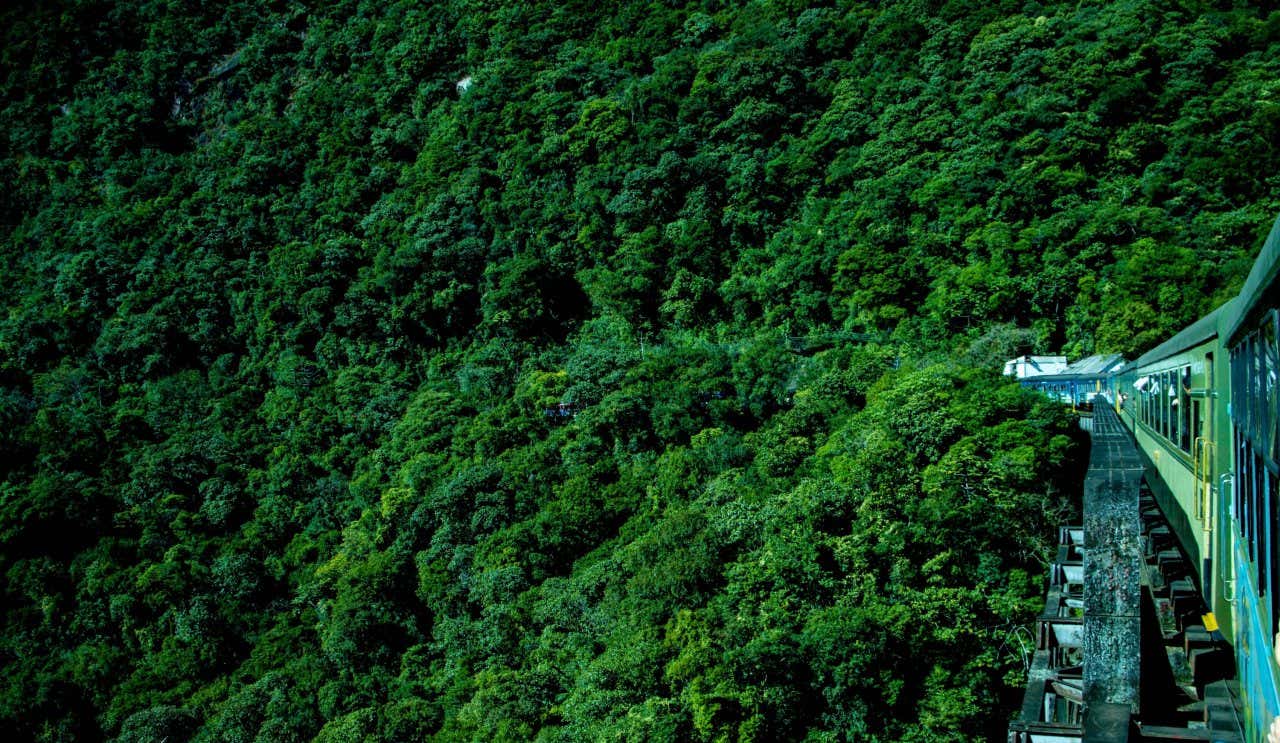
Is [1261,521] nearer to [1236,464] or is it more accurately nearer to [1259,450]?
[1259,450]

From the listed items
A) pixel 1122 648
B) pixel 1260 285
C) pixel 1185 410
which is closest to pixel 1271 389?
pixel 1260 285

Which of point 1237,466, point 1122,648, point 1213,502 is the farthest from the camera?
point 1213,502

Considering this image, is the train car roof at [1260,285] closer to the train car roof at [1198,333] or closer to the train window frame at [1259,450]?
the train window frame at [1259,450]

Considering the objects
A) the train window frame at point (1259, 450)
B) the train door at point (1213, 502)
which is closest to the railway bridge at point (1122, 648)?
the train door at point (1213, 502)

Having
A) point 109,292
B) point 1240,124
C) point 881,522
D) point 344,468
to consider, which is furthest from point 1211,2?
point 109,292

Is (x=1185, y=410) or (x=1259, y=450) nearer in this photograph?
(x=1259, y=450)

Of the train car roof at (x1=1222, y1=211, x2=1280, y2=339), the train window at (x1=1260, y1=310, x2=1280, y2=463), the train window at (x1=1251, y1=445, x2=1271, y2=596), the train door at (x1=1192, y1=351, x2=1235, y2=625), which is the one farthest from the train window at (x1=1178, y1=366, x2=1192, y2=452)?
the train window at (x1=1260, y1=310, x2=1280, y2=463)
